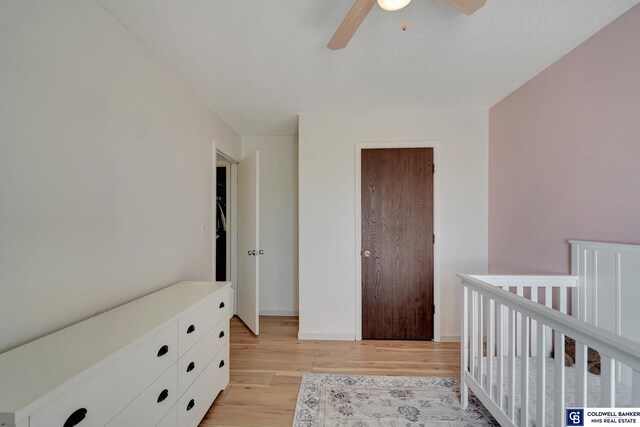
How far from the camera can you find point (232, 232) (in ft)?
11.3

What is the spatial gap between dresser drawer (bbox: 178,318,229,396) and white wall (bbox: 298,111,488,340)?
3.49 ft

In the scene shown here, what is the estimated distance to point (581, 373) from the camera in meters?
0.93

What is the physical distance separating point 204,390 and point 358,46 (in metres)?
2.28

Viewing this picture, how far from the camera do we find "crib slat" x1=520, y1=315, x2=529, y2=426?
117 cm

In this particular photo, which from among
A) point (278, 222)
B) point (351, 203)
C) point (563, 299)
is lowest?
point (563, 299)

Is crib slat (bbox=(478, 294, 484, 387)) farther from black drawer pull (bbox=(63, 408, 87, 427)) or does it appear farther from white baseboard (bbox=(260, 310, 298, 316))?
white baseboard (bbox=(260, 310, 298, 316))

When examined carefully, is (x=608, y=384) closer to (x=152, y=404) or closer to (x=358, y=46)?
(x=152, y=404)

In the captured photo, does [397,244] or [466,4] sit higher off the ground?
[466,4]

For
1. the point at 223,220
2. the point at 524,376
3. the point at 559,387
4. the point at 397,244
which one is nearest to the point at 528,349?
the point at 524,376

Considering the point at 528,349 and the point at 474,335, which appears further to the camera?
the point at 474,335


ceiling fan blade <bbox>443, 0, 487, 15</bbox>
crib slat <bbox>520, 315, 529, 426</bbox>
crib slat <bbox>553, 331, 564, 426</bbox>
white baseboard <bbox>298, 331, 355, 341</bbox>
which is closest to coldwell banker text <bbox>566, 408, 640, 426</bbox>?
crib slat <bbox>553, 331, 564, 426</bbox>

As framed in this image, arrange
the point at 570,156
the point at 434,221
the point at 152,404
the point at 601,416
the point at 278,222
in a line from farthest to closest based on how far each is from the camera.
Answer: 1. the point at 278,222
2. the point at 434,221
3. the point at 570,156
4. the point at 152,404
5. the point at 601,416

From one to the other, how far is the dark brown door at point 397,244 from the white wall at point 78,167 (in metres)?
1.77

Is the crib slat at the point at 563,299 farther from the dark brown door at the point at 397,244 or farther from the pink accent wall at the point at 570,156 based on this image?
the dark brown door at the point at 397,244
